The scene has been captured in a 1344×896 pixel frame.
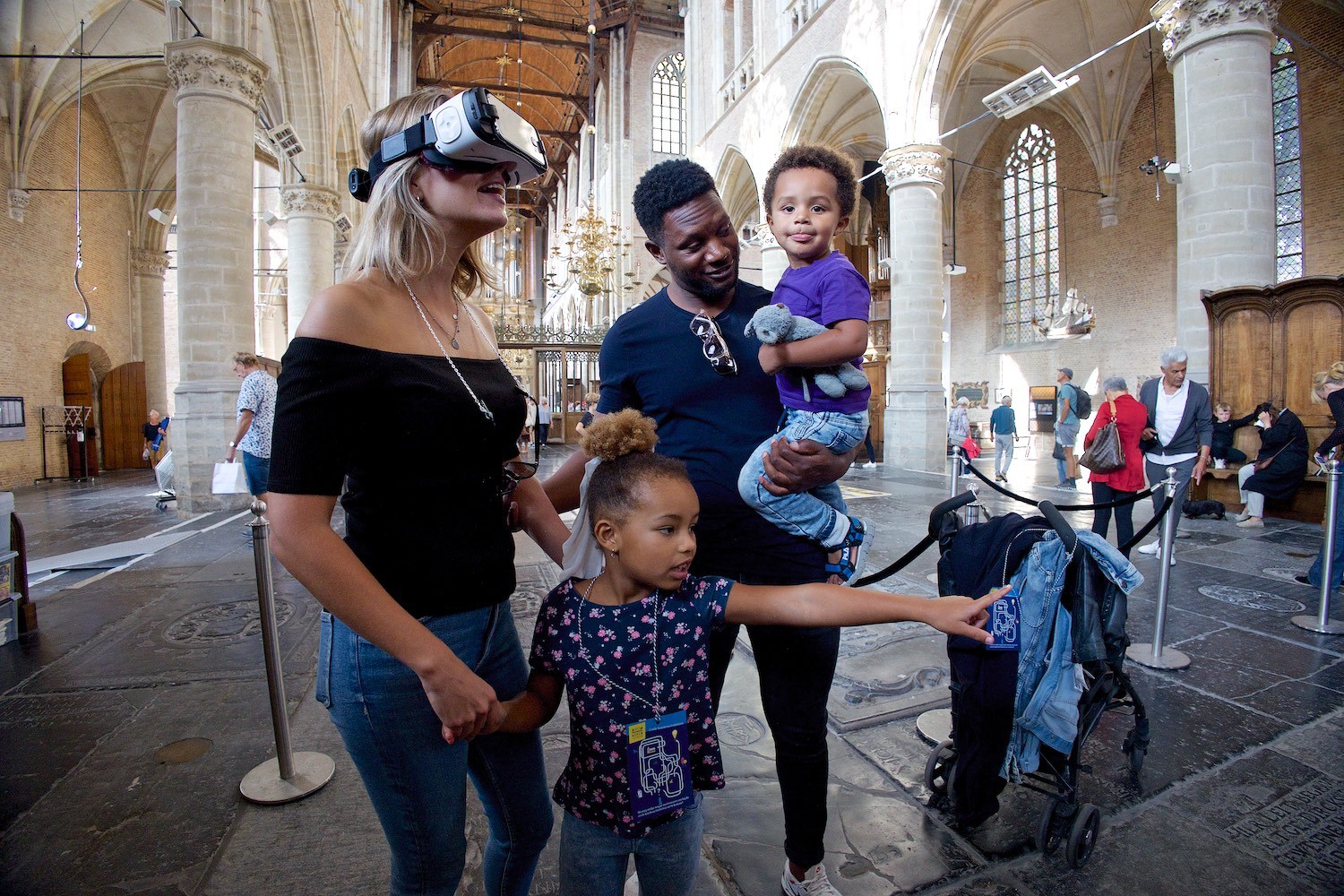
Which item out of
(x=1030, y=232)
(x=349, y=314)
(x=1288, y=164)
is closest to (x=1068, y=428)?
(x=1288, y=164)

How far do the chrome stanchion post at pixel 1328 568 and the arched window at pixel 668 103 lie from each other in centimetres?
2495

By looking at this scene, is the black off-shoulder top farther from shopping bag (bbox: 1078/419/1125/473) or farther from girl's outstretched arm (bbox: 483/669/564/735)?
shopping bag (bbox: 1078/419/1125/473)

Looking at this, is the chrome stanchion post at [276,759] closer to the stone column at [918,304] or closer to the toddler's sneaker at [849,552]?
the toddler's sneaker at [849,552]

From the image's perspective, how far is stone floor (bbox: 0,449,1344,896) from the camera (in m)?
1.81

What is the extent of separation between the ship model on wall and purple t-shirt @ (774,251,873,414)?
60.4 ft

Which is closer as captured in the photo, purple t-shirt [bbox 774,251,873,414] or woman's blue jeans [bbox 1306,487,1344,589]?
purple t-shirt [bbox 774,251,873,414]

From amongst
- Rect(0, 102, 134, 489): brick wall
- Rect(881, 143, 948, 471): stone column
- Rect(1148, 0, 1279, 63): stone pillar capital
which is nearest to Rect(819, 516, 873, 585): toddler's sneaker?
Rect(1148, 0, 1279, 63): stone pillar capital

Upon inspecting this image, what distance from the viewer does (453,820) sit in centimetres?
116

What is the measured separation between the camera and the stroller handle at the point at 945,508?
185 centimetres

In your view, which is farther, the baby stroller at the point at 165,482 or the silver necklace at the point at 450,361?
the baby stroller at the point at 165,482

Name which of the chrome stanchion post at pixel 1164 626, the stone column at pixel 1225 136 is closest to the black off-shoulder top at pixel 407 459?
the chrome stanchion post at pixel 1164 626

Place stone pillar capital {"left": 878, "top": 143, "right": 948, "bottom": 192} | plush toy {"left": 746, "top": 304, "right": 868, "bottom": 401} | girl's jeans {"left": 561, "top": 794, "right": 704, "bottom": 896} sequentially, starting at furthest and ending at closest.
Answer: stone pillar capital {"left": 878, "top": 143, "right": 948, "bottom": 192} < plush toy {"left": 746, "top": 304, "right": 868, "bottom": 401} < girl's jeans {"left": 561, "top": 794, "right": 704, "bottom": 896}

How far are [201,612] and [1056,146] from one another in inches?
892

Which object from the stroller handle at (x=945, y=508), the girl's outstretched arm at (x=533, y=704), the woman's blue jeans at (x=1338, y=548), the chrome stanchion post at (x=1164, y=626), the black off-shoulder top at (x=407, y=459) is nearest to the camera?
the black off-shoulder top at (x=407, y=459)
